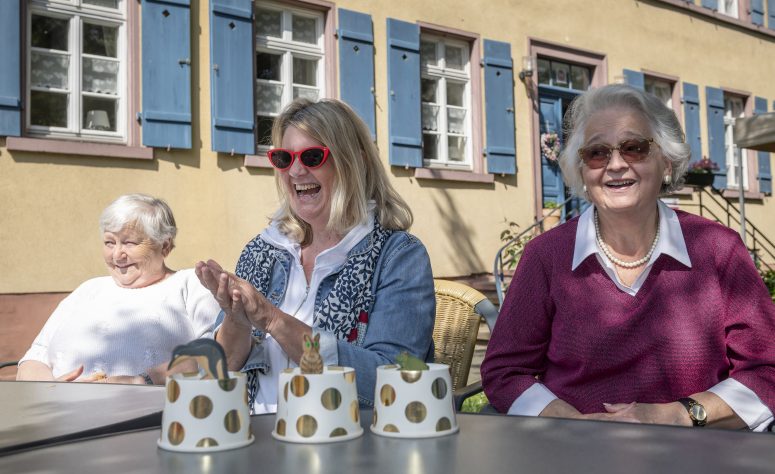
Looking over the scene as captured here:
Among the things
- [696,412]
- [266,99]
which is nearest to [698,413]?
[696,412]

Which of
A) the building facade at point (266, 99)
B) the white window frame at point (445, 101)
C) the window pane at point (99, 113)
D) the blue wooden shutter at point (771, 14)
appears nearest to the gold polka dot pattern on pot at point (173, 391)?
the building facade at point (266, 99)

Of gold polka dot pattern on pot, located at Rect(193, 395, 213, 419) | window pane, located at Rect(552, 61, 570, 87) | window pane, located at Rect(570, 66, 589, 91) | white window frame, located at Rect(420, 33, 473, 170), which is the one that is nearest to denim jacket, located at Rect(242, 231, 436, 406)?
gold polka dot pattern on pot, located at Rect(193, 395, 213, 419)

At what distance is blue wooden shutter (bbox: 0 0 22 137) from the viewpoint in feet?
19.5

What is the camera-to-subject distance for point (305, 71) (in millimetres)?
7930

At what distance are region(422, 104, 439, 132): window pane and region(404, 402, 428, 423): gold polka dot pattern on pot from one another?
7.65 m

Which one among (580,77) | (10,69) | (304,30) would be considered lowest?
(10,69)

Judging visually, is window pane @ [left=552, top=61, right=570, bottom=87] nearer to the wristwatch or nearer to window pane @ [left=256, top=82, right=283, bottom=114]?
window pane @ [left=256, top=82, right=283, bottom=114]

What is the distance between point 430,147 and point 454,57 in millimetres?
1093

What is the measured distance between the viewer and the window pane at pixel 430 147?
8.80 metres

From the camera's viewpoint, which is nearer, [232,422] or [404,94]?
[232,422]

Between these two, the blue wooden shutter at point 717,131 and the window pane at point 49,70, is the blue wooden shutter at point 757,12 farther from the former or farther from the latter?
the window pane at point 49,70

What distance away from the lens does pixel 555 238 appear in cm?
238

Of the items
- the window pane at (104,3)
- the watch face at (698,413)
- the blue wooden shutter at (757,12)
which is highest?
the blue wooden shutter at (757,12)

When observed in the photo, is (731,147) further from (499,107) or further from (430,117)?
(430,117)
